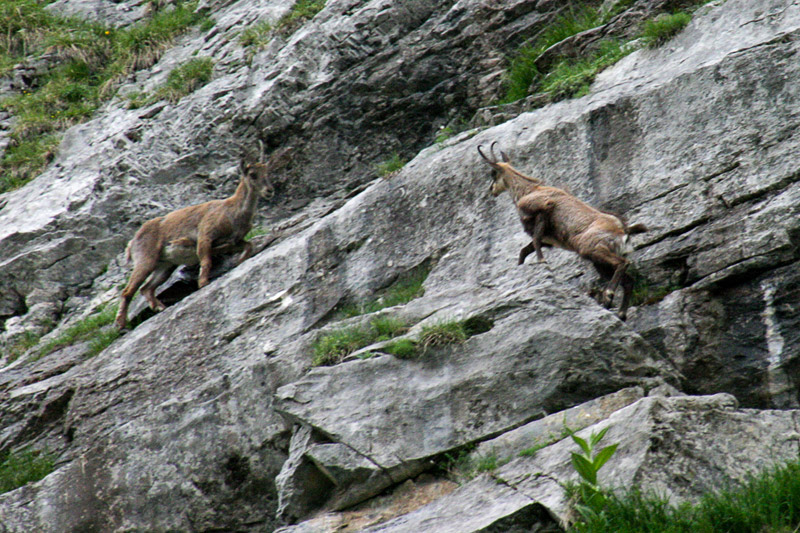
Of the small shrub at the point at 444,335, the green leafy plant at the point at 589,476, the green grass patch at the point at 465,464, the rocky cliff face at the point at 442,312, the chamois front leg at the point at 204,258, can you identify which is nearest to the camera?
the green leafy plant at the point at 589,476

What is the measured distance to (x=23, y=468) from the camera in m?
9.35

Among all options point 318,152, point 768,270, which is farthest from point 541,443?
point 318,152

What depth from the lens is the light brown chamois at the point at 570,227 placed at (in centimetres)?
764

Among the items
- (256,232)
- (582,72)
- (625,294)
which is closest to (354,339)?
(625,294)

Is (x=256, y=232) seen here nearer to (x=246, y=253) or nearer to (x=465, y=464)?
(x=246, y=253)

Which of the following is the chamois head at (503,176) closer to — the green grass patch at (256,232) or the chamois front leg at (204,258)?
the chamois front leg at (204,258)

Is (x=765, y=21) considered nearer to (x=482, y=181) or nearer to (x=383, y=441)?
(x=482, y=181)

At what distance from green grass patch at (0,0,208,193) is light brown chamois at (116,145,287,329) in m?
4.62

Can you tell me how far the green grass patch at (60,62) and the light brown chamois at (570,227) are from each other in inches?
398

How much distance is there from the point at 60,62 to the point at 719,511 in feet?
58.3

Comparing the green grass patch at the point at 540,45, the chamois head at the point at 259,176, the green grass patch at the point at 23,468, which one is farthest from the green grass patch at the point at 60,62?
the green grass patch at the point at 540,45

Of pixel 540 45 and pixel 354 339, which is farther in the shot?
pixel 540 45

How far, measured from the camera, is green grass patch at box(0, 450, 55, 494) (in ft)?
30.2

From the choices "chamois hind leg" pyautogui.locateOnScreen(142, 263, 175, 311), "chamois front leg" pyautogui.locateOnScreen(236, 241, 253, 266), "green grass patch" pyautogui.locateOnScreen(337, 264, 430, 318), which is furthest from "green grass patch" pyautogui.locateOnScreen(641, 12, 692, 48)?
"chamois hind leg" pyautogui.locateOnScreen(142, 263, 175, 311)
